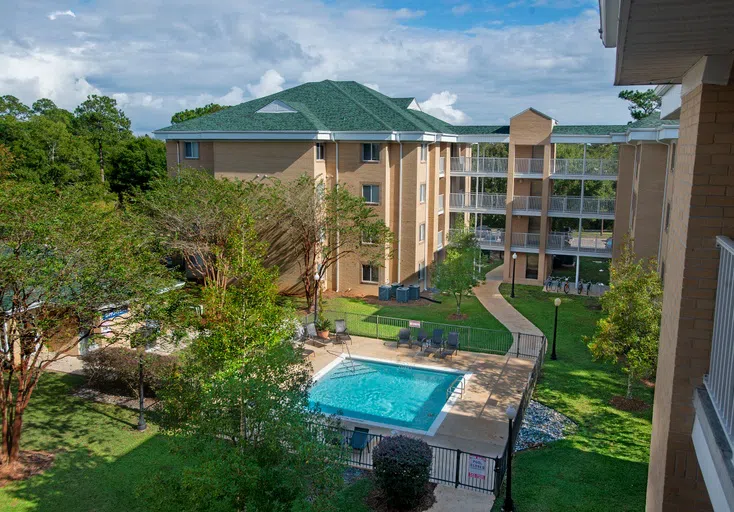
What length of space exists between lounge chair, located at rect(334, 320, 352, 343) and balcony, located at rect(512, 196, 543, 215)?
631 inches

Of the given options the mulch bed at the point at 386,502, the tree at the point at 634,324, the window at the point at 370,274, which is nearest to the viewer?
the mulch bed at the point at 386,502

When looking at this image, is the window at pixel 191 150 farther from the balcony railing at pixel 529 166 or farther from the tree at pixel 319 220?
the balcony railing at pixel 529 166

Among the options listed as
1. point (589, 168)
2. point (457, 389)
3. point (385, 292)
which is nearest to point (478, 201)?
point (589, 168)

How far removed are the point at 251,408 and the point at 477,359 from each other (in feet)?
53.0

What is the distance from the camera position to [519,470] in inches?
598

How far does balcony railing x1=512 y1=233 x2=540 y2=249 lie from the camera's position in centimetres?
3734

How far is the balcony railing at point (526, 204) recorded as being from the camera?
37.3 m

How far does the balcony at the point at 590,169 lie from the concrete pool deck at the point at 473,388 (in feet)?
52.9

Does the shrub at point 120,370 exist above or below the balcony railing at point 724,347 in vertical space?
below

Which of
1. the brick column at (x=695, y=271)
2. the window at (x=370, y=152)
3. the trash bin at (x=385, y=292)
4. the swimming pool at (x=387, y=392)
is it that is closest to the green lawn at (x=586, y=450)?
the swimming pool at (x=387, y=392)

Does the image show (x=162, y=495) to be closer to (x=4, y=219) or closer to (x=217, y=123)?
(x=4, y=219)

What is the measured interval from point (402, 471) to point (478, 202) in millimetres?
→ 28331

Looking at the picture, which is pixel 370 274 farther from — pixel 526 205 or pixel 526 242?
pixel 526 205

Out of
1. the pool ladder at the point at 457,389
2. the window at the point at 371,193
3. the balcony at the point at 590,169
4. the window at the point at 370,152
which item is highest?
the window at the point at 370,152
